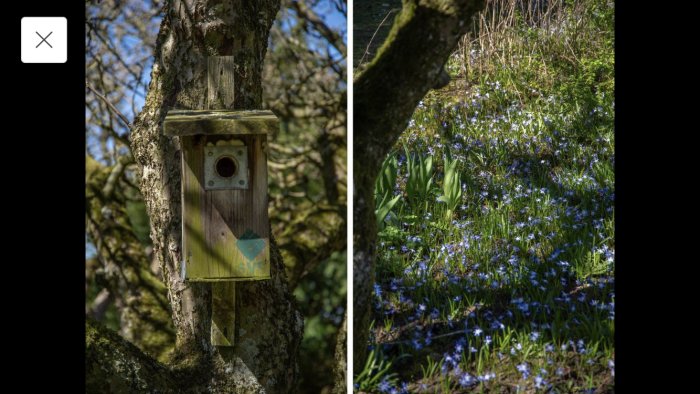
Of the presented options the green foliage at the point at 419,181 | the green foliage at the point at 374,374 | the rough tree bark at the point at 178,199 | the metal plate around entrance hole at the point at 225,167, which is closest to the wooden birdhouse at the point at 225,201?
the metal plate around entrance hole at the point at 225,167

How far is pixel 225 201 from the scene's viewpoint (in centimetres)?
228

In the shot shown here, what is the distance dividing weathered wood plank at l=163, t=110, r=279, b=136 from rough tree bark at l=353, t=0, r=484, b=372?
56 cm

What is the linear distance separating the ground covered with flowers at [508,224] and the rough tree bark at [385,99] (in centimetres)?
14

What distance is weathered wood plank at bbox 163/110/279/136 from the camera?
218 centimetres

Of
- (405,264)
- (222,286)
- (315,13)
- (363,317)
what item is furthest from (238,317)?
(315,13)

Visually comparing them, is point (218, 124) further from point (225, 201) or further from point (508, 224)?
point (508, 224)

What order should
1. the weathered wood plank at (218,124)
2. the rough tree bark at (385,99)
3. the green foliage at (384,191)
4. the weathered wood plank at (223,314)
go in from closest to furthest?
the weathered wood plank at (218,124)
the weathered wood plank at (223,314)
the rough tree bark at (385,99)
the green foliage at (384,191)

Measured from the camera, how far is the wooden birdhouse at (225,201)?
7.38ft

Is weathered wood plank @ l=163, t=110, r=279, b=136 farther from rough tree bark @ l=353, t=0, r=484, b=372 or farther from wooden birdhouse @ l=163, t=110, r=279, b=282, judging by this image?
rough tree bark @ l=353, t=0, r=484, b=372
